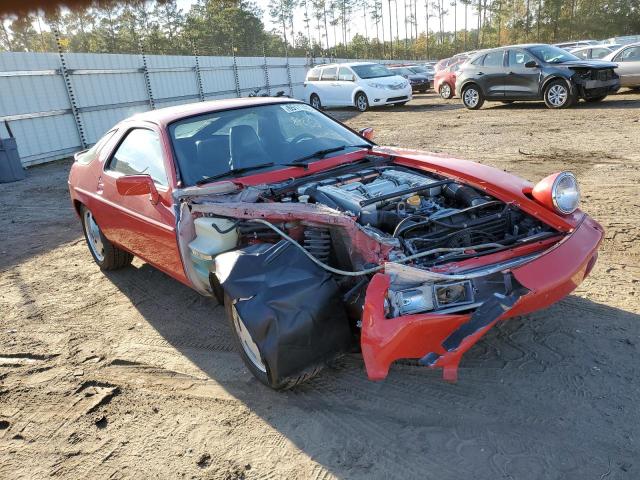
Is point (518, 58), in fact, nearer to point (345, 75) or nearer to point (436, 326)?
point (345, 75)

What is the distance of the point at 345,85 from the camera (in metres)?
17.8

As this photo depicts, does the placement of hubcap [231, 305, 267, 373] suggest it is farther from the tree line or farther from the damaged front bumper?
the tree line

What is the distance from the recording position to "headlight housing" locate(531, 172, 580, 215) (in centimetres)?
308

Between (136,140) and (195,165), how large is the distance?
3.09 ft

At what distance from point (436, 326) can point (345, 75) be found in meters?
16.7

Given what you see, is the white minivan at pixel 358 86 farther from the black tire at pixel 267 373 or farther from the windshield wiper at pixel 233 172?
the black tire at pixel 267 373

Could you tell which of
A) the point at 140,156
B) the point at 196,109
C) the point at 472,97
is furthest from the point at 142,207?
the point at 472,97

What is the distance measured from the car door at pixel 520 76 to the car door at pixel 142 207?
1218cm

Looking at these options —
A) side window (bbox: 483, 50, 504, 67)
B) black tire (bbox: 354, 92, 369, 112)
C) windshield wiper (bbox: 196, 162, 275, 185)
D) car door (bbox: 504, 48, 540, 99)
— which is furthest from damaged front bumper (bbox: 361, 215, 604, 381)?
black tire (bbox: 354, 92, 369, 112)

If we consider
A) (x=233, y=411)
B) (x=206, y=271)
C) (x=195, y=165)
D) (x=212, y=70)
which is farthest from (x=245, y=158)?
(x=212, y=70)

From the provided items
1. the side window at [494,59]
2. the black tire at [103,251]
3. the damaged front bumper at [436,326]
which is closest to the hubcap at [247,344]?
the damaged front bumper at [436,326]

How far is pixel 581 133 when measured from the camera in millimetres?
9859

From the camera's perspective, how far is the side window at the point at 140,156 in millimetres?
3861

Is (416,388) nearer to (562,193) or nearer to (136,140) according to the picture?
(562,193)
